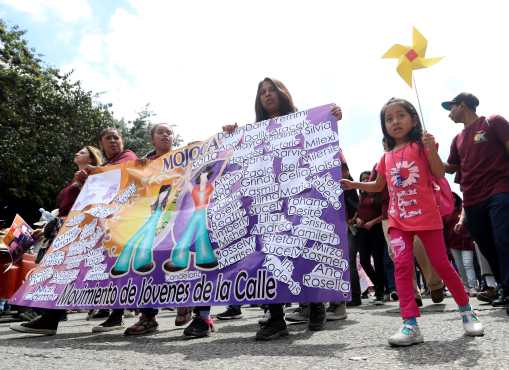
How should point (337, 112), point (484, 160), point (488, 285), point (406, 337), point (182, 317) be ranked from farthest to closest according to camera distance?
point (488, 285)
point (182, 317)
point (484, 160)
point (337, 112)
point (406, 337)

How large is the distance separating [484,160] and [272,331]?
2.48 m

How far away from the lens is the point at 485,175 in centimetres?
435

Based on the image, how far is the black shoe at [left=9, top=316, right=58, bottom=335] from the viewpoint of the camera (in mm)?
4420

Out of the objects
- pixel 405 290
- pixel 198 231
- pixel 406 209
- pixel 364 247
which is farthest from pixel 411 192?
pixel 364 247

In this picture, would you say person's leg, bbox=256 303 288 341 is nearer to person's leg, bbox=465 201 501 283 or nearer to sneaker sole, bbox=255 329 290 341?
sneaker sole, bbox=255 329 290 341

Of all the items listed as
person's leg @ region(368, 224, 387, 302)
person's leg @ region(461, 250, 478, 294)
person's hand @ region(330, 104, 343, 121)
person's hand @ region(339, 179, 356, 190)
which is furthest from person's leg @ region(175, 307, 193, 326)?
person's leg @ region(461, 250, 478, 294)

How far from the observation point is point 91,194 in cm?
523

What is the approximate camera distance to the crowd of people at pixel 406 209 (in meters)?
3.12

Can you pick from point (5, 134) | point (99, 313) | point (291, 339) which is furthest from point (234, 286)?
point (5, 134)

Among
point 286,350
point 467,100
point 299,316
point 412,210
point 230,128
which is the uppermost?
point 467,100

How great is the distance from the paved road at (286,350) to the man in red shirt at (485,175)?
577 millimetres

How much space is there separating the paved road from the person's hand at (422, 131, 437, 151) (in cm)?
118

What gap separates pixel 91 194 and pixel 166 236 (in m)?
1.47

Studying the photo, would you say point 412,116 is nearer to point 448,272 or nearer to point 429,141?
point 429,141
